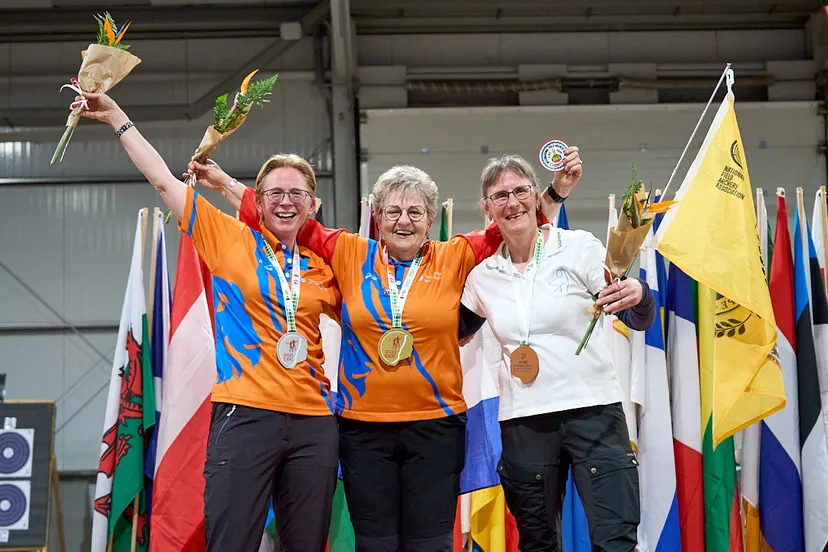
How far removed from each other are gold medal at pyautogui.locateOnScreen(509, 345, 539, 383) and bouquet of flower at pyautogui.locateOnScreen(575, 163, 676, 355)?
15cm

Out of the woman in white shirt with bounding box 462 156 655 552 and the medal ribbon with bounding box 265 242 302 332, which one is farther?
the medal ribbon with bounding box 265 242 302 332

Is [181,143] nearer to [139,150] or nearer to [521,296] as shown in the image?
[139,150]

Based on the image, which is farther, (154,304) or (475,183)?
(475,183)

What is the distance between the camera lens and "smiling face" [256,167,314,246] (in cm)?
247

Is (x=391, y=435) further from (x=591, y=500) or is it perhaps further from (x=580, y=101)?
(x=580, y=101)

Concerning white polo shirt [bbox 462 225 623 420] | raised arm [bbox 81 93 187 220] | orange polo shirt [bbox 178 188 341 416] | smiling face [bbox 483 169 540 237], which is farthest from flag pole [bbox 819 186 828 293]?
raised arm [bbox 81 93 187 220]

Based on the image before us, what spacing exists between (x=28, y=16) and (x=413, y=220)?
17.9 ft

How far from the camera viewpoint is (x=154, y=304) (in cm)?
424

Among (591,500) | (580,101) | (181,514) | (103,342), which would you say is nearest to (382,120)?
(580,101)

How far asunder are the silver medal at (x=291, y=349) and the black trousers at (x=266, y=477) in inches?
5.6

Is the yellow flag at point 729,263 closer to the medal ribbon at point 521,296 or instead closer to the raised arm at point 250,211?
the medal ribbon at point 521,296

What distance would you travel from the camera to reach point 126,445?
A: 12.9 feet

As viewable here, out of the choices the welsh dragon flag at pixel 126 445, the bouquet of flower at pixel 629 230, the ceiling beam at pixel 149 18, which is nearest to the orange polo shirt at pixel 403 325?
the bouquet of flower at pixel 629 230

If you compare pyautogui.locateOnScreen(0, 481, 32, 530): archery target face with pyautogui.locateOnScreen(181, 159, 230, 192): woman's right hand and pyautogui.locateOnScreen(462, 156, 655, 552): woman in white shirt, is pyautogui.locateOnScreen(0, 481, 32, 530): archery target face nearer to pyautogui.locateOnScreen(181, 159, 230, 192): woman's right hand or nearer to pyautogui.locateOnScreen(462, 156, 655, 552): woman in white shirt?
pyautogui.locateOnScreen(181, 159, 230, 192): woman's right hand
